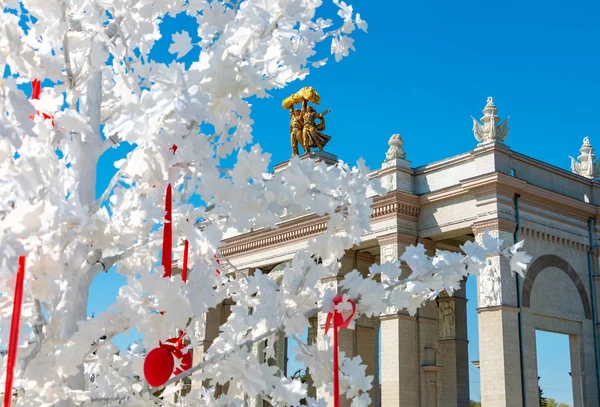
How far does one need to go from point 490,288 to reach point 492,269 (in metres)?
0.49

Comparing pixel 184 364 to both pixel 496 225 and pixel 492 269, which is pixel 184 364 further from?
pixel 496 225

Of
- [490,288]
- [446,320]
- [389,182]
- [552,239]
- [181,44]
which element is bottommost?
[181,44]

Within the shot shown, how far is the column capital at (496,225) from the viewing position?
18.5m

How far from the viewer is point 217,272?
15.6 ft

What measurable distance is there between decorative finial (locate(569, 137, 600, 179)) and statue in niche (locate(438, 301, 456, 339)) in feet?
19.3

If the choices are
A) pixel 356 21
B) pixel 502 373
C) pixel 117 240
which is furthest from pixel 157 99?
pixel 502 373

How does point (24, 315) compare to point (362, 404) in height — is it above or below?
above

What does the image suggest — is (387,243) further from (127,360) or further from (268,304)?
(268,304)

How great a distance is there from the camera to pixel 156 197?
12.6ft

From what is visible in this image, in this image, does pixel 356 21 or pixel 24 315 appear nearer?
pixel 24 315

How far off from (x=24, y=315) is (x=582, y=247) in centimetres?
1979

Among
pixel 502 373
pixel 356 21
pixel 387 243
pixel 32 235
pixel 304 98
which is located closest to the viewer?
pixel 32 235

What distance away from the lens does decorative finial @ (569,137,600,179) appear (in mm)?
22562

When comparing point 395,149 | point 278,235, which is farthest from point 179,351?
point 278,235
